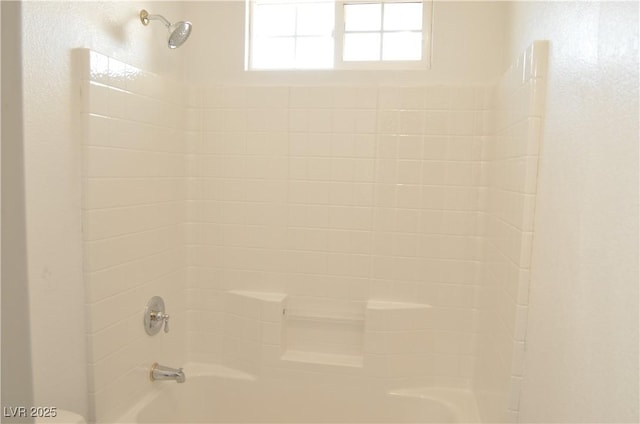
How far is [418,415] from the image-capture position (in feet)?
6.75

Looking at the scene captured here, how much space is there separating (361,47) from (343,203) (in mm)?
781

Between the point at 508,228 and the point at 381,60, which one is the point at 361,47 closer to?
the point at 381,60

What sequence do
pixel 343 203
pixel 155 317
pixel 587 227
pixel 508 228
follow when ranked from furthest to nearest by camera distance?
1. pixel 343 203
2. pixel 155 317
3. pixel 508 228
4. pixel 587 227

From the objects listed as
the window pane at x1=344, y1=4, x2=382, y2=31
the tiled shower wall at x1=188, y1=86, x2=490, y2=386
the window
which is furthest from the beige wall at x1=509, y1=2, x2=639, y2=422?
the window pane at x1=344, y1=4, x2=382, y2=31

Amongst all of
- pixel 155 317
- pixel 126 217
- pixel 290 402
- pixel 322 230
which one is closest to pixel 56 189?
pixel 126 217

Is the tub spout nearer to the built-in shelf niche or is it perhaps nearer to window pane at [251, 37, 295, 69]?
the built-in shelf niche

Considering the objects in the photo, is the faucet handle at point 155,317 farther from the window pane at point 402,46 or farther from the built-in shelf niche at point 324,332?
the window pane at point 402,46

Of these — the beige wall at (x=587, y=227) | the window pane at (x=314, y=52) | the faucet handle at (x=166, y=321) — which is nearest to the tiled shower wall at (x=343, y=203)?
the window pane at (x=314, y=52)

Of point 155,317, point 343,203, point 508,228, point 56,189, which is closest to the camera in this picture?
point 56,189

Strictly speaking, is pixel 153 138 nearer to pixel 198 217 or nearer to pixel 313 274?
pixel 198 217

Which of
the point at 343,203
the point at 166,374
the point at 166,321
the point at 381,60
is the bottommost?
the point at 166,374

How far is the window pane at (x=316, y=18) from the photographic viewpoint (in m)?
2.24

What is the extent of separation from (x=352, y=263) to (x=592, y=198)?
1.32 metres

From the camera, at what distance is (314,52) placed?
7.43 ft
